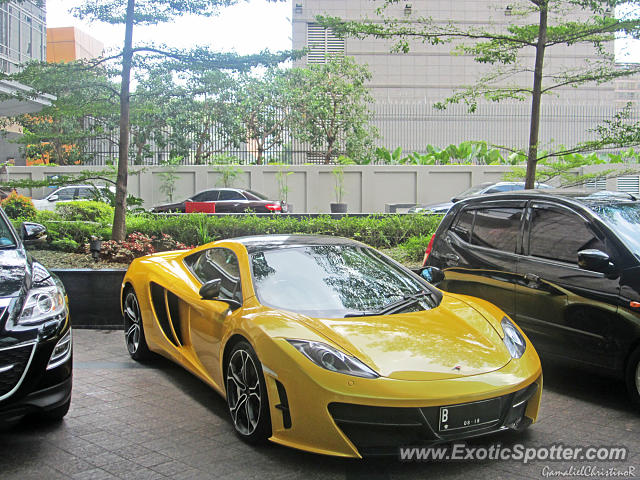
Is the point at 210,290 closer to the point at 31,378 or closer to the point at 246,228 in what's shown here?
the point at 31,378

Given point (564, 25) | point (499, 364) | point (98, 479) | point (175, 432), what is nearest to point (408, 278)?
point (499, 364)

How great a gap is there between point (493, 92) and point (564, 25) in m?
1.58

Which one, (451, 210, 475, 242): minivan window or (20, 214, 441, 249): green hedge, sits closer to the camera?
(451, 210, 475, 242): minivan window

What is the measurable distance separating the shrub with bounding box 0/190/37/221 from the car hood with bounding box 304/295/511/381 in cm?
1171

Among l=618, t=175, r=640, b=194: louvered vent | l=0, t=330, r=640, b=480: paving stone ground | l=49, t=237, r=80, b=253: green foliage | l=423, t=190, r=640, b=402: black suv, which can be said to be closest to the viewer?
l=0, t=330, r=640, b=480: paving stone ground

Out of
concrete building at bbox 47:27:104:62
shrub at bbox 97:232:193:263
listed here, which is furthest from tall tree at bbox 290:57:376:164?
concrete building at bbox 47:27:104:62

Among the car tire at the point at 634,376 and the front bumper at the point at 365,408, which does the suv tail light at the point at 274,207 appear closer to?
the car tire at the point at 634,376

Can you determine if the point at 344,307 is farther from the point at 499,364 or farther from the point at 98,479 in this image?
the point at 98,479

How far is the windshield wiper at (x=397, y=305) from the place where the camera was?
173 inches

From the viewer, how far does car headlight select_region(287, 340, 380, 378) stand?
3.69 metres

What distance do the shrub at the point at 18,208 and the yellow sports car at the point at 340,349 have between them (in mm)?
10096

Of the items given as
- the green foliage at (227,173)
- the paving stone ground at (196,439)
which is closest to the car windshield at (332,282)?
the paving stone ground at (196,439)

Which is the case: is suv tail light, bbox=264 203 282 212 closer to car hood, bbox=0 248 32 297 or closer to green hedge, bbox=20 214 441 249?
green hedge, bbox=20 214 441 249

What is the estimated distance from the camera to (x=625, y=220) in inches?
214
